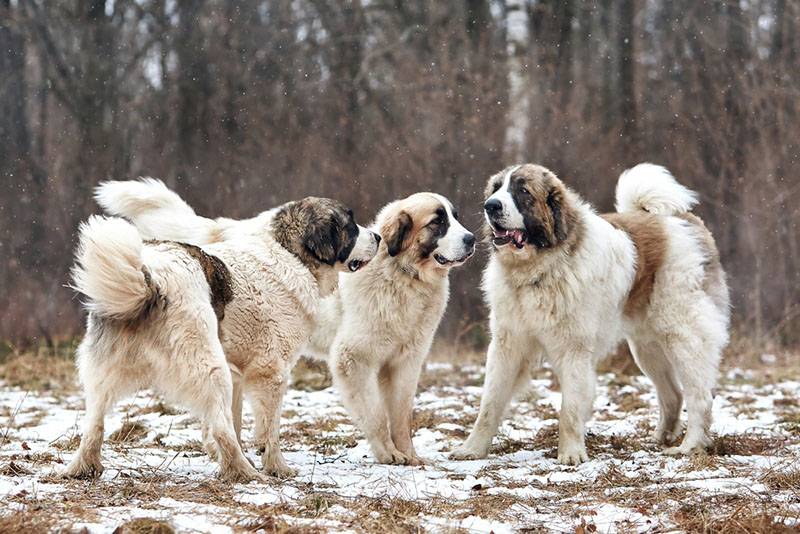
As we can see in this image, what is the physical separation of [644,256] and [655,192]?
1.82ft

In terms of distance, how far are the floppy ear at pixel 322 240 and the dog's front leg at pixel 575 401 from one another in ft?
4.96

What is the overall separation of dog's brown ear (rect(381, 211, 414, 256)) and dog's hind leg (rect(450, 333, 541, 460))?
2.72 ft

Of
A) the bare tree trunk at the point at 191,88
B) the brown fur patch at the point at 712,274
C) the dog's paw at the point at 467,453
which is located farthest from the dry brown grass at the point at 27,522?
the bare tree trunk at the point at 191,88

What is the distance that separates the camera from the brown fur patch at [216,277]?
4441 millimetres

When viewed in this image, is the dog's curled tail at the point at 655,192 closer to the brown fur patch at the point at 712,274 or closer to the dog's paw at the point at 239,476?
the brown fur patch at the point at 712,274

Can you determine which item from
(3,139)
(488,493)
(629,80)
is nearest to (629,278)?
(488,493)

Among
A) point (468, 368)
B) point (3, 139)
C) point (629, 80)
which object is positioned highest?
point (629, 80)

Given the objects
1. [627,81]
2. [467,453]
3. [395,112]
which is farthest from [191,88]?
[467,453]

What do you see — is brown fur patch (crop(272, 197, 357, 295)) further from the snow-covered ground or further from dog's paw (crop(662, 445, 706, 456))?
dog's paw (crop(662, 445, 706, 456))

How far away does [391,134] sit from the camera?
40.1 ft

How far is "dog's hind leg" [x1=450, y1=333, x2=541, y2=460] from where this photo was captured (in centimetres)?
564

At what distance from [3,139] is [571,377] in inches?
374

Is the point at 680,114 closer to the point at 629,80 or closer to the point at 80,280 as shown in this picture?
the point at 629,80

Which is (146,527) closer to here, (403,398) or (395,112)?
(403,398)
